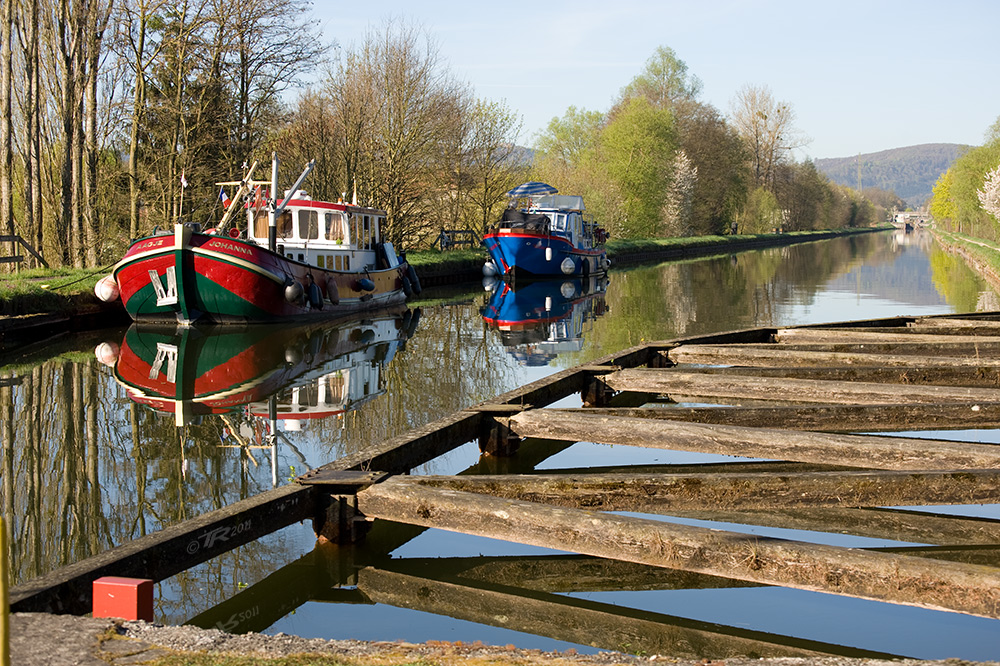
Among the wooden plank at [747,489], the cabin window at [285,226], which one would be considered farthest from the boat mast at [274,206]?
the wooden plank at [747,489]

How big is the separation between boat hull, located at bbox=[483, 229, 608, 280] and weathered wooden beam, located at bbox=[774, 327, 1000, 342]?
22.2 m

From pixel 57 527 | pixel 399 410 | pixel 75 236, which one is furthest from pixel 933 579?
pixel 75 236

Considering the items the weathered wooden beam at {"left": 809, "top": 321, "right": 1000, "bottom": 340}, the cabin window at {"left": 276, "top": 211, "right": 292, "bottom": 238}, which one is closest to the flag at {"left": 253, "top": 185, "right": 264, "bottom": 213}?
the cabin window at {"left": 276, "top": 211, "right": 292, "bottom": 238}

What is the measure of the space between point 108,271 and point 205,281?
4078 millimetres

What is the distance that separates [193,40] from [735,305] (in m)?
16.4

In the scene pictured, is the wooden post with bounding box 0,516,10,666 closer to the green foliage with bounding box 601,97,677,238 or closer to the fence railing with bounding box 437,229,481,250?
the fence railing with bounding box 437,229,481,250

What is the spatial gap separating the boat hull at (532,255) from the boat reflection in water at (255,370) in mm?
13801

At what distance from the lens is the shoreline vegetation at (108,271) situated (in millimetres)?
17172

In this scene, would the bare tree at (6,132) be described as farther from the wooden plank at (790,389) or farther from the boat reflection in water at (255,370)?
the wooden plank at (790,389)

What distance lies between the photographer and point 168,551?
4.17 meters

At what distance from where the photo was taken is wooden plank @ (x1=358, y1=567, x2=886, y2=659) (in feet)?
14.4

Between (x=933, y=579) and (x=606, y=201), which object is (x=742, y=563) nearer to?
(x=933, y=579)

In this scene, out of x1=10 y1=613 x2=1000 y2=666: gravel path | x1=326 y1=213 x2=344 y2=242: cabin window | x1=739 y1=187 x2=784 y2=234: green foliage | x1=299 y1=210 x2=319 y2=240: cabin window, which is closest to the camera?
x1=10 y1=613 x2=1000 y2=666: gravel path

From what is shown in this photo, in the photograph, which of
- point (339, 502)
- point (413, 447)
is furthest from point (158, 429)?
point (339, 502)
